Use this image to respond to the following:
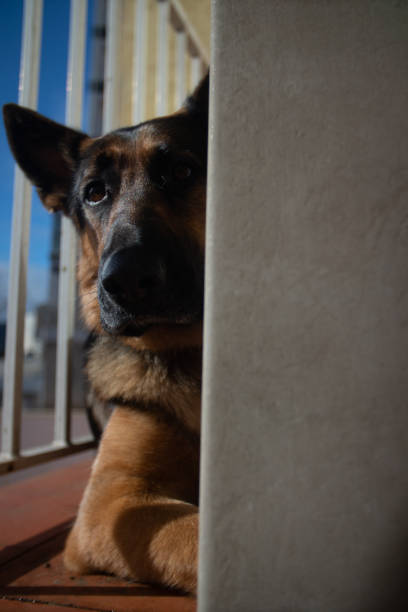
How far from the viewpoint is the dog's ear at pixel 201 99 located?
1643 mm

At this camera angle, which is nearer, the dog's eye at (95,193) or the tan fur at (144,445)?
the tan fur at (144,445)

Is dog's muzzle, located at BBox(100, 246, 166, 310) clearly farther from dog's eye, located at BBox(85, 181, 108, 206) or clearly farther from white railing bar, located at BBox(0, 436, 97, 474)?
white railing bar, located at BBox(0, 436, 97, 474)

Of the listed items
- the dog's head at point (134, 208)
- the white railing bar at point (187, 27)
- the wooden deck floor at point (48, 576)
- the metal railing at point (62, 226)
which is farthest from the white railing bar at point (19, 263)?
the white railing bar at point (187, 27)

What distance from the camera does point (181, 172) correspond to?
1.50m

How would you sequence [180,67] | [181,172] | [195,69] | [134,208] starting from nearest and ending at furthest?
1. [134,208]
2. [181,172]
3. [180,67]
4. [195,69]

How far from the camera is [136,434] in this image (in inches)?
49.0

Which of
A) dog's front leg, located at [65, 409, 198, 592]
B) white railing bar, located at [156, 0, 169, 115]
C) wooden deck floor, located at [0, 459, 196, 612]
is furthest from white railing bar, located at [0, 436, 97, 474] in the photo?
white railing bar, located at [156, 0, 169, 115]

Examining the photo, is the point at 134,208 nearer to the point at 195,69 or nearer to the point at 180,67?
the point at 180,67

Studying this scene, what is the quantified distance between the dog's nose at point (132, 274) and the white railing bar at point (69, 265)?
1.03 meters

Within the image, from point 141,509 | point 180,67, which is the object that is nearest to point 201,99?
point 141,509

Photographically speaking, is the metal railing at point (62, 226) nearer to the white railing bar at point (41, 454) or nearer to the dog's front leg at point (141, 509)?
the white railing bar at point (41, 454)

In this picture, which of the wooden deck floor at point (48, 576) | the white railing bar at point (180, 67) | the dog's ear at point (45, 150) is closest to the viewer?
the wooden deck floor at point (48, 576)

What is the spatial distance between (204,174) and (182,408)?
87 centimetres

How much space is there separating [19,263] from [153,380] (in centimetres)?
82
